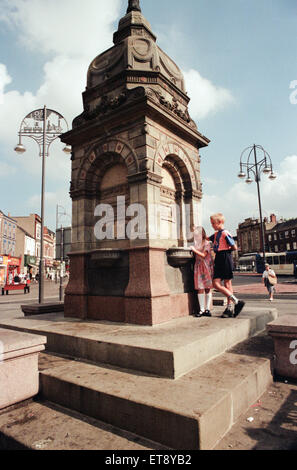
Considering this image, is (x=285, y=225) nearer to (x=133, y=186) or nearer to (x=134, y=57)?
(x=134, y=57)

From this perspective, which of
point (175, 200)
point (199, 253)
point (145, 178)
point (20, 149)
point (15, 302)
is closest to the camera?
point (145, 178)

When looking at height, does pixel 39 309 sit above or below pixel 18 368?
above

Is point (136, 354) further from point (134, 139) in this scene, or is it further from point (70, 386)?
point (134, 139)

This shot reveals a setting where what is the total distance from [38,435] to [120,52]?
313 inches

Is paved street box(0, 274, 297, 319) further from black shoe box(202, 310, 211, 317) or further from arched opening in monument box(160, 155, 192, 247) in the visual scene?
arched opening in monument box(160, 155, 192, 247)

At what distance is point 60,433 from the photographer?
290cm

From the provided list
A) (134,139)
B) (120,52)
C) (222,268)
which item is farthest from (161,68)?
(222,268)

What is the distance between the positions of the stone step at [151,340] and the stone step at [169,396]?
0.15 m

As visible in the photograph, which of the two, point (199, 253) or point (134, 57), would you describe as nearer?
point (199, 253)

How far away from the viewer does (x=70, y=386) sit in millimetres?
3502

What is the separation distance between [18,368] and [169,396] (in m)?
2.06

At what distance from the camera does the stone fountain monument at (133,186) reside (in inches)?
233

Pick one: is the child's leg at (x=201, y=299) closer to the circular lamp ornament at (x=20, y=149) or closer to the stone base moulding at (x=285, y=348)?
the stone base moulding at (x=285, y=348)

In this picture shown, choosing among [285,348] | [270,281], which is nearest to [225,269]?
[285,348]
